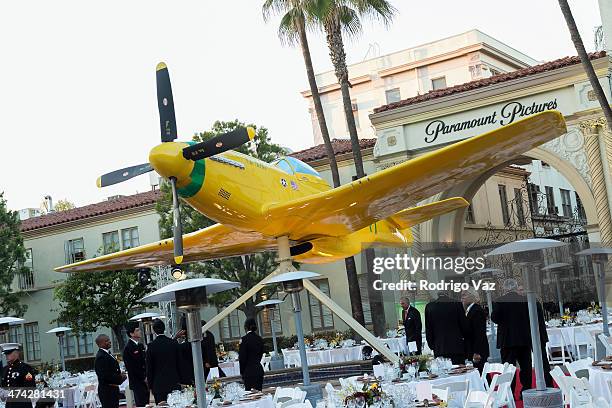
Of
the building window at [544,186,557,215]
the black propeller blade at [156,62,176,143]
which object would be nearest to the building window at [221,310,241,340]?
the building window at [544,186,557,215]

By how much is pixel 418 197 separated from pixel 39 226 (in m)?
27.4

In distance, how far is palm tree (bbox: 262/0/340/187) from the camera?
26.9 metres

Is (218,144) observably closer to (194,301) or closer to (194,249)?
(194,301)

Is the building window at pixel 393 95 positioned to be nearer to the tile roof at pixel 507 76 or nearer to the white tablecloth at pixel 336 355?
the tile roof at pixel 507 76

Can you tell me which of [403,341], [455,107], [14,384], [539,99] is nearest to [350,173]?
[455,107]

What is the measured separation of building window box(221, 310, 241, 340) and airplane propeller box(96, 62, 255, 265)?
1945 cm

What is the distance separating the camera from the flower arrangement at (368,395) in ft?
28.6

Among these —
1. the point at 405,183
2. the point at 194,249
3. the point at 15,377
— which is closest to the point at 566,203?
the point at 194,249

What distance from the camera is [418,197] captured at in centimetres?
1812

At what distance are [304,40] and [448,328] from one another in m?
15.0

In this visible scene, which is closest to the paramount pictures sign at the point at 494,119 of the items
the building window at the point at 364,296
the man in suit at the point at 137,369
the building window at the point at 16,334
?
the building window at the point at 364,296

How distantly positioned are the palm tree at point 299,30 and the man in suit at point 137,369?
1252cm

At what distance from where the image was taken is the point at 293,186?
18.7 m

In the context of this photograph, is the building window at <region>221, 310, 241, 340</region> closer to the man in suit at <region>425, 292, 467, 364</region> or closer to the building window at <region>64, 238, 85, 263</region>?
the building window at <region>64, 238, 85, 263</region>
